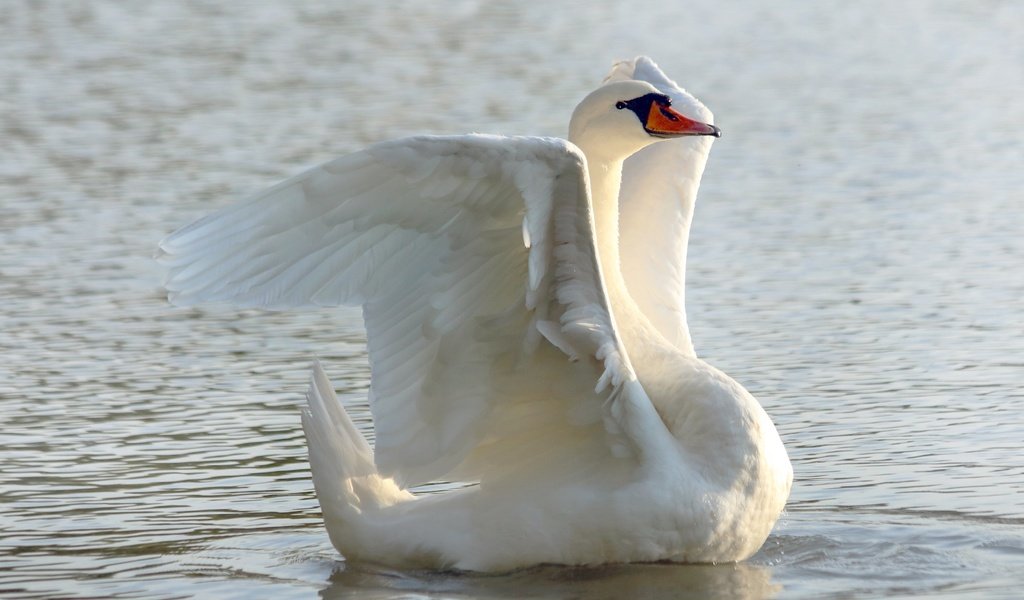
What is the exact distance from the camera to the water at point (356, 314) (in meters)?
7.32

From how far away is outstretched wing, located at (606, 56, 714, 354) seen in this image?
8.13 metres

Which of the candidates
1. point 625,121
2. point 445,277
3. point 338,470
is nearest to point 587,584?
point 338,470

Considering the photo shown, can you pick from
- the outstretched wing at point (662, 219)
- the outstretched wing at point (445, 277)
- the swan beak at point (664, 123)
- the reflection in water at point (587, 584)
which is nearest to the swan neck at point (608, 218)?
the swan beak at point (664, 123)

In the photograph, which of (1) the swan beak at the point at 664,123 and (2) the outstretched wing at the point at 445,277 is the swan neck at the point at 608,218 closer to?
(1) the swan beak at the point at 664,123

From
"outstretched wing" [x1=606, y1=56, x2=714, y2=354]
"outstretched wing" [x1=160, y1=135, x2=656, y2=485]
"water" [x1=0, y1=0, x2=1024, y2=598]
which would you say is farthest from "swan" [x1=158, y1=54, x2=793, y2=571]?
"outstretched wing" [x1=606, y1=56, x2=714, y2=354]

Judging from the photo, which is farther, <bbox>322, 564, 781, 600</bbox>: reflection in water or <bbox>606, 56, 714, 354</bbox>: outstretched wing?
<bbox>606, 56, 714, 354</bbox>: outstretched wing

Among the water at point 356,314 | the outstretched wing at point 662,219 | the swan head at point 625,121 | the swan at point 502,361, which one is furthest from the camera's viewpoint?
the outstretched wing at point 662,219

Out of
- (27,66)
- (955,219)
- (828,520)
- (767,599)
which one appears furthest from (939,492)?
(27,66)

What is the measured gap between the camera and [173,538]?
24.8ft

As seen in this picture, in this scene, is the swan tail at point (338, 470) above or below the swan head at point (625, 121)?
below

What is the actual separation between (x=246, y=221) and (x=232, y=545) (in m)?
1.73

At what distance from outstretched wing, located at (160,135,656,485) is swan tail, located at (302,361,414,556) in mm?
390

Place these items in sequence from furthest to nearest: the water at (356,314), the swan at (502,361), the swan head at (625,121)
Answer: the water at (356,314)
the swan head at (625,121)
the swan at (502,361)

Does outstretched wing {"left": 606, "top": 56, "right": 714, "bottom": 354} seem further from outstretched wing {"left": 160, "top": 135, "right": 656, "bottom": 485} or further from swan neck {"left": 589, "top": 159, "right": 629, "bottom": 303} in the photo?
outstretched wing {"left": 160, "top": 135, "right": 656, "bottom": 485}
